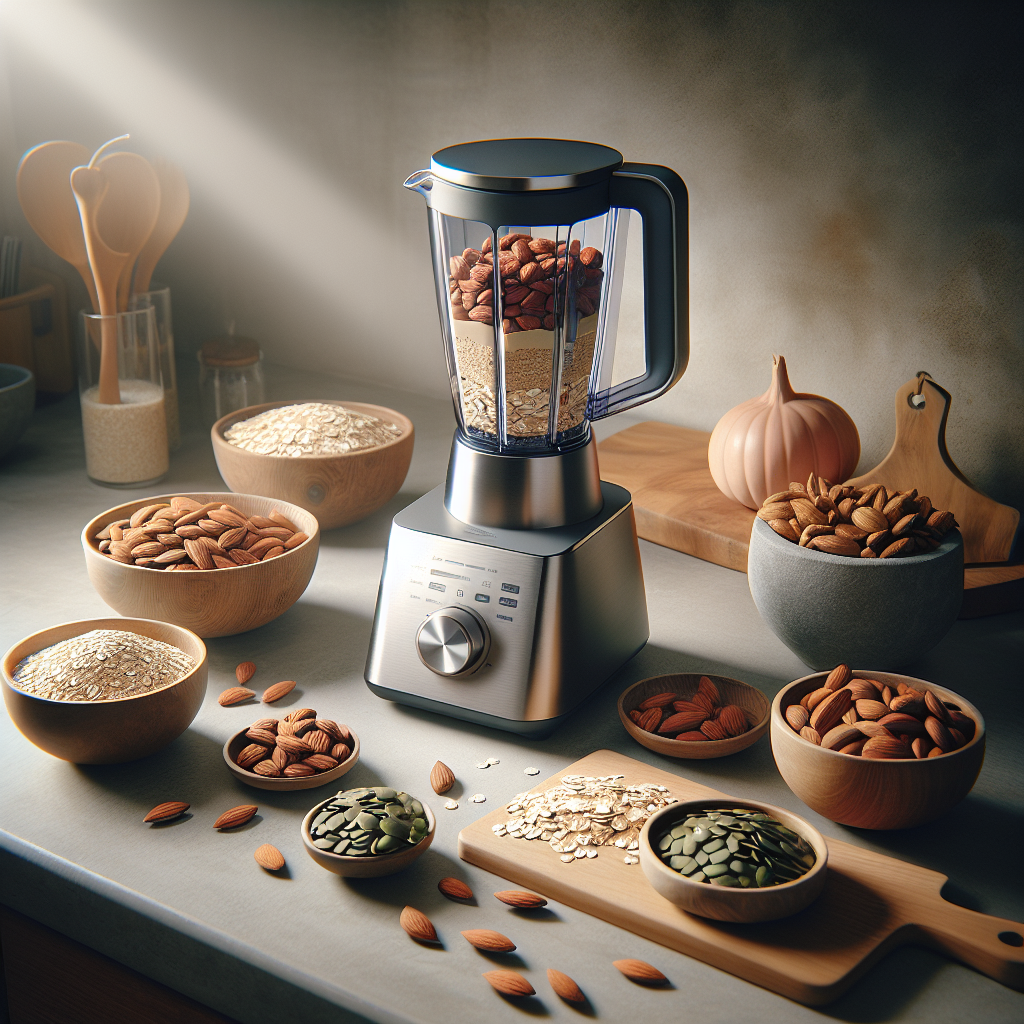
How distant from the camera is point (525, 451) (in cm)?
94

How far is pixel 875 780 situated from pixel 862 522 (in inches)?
10.3

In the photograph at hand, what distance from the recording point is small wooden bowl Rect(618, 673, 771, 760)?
85 centimetres

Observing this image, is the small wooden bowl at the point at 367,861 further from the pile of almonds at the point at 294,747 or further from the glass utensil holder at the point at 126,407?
the glass utensil holder at the point at 126,407

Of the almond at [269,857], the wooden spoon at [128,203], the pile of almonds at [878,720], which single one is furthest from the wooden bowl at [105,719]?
the wooden spoon at [128,203]

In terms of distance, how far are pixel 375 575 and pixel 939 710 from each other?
629mm

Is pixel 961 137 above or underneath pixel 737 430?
above

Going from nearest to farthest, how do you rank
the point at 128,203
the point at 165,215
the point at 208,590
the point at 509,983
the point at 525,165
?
the point at 509,983, the point at 525,165, the point at 208,590, the point at 128,203, the point at 165,215

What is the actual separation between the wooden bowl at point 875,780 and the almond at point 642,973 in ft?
0.58

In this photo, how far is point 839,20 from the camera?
47.9 inches

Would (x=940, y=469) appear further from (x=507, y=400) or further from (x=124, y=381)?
(x=124, y=381)

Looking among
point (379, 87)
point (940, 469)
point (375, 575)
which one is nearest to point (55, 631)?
point (375, 575)

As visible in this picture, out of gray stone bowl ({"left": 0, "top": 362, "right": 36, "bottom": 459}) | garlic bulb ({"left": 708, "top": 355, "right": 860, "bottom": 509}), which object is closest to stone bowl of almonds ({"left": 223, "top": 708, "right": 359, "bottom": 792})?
garlic bulb ({"left": 708, "top": 355, "right": 860, "bottom": 509})

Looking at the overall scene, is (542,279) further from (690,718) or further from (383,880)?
(383,880)

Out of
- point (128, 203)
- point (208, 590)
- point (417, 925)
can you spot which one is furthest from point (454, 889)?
point (128, 203)
